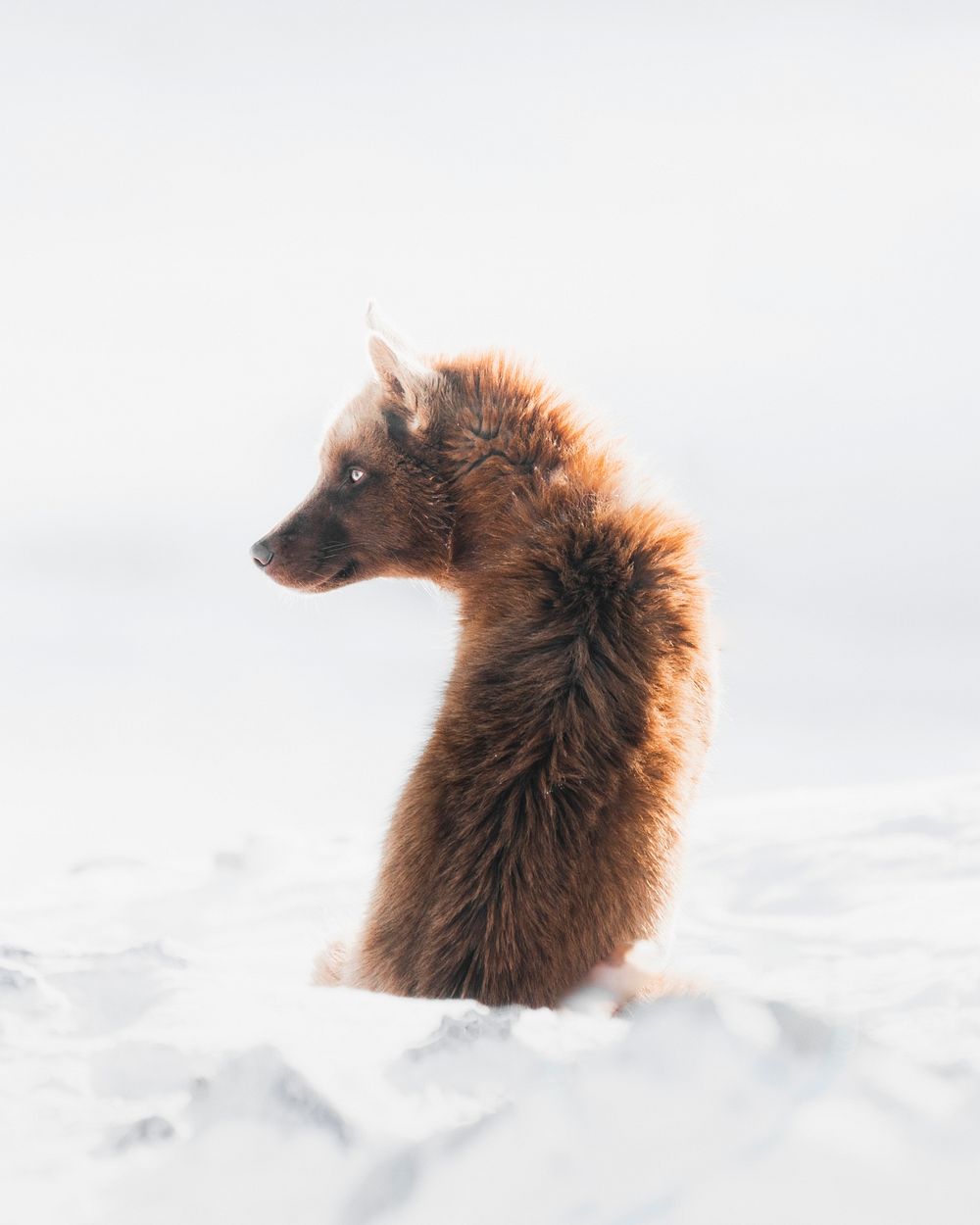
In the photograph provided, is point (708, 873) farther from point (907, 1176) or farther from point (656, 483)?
point (907, 1176)

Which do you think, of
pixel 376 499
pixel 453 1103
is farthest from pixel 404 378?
pixel 453 1103

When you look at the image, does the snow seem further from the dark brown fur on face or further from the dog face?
the dog face

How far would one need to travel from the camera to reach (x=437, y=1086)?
67.7 inches

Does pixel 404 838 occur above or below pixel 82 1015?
above

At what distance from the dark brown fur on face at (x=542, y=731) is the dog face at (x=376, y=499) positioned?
0.12 ft

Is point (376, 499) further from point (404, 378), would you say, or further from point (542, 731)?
point (542, 731)

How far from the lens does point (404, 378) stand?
129 inches

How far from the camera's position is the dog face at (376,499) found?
128 inches

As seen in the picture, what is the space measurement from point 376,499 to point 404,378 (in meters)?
0.35

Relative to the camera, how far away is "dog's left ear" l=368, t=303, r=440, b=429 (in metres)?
3.27

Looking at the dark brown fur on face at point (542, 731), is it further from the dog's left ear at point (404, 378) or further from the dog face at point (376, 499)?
Answer: the dog's left ear at point (404, 378)

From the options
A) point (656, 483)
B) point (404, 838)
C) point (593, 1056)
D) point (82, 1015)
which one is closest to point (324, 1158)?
point (593, 1056)

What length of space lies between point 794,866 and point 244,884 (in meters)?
2.71

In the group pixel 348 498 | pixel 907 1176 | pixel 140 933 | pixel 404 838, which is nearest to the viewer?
pixel 907 1176
